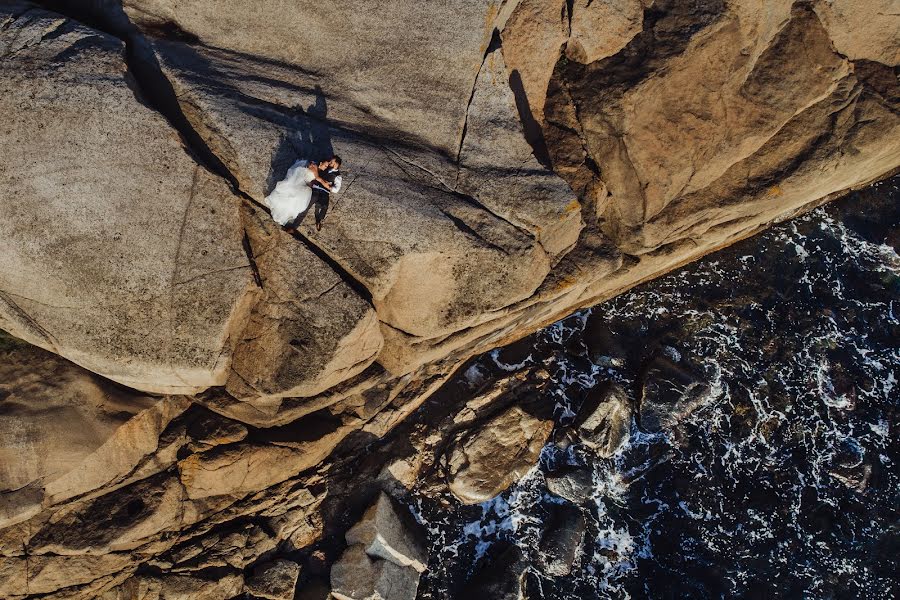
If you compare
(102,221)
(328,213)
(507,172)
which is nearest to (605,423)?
(507,172)

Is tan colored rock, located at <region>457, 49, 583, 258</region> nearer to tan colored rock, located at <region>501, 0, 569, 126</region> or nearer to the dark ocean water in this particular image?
tan colored rock, located at <region>501, 0, 569, 126</region>

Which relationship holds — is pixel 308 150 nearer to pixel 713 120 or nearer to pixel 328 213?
pixel 328 213

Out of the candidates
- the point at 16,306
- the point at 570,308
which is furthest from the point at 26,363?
the point at 570,308

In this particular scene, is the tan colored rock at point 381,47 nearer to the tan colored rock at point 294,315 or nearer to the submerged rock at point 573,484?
the tan colored rock at point 294,315

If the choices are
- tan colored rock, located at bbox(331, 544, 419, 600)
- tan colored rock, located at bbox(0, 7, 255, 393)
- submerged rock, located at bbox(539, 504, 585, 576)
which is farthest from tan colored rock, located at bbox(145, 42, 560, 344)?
submerged rock, located at bbox(539, 504, 585, 576)

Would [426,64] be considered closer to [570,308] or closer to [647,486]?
[570,308]
